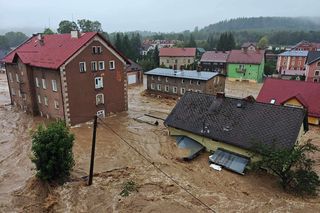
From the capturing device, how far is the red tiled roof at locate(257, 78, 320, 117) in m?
32.7

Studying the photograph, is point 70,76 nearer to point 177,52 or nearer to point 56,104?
point 56,104

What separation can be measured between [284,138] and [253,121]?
3108 mm

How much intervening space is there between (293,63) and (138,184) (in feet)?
239

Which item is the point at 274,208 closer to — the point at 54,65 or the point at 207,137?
the point at 207,137

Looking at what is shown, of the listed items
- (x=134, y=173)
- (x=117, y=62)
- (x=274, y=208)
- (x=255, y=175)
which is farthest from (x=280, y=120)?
(x=117, y=62)

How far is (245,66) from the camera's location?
66750 millimetres

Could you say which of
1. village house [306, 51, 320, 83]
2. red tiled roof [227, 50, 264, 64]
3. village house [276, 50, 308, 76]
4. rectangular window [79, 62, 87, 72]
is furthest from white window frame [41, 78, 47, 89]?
village house [276, 50, 308, 76]

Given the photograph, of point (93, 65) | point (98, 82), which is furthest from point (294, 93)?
point (93, 65)

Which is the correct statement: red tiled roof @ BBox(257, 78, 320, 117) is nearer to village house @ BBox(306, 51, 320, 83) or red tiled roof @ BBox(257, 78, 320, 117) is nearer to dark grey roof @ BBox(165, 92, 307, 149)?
dark grey roof @ BBox(165, 92, 307, 149)

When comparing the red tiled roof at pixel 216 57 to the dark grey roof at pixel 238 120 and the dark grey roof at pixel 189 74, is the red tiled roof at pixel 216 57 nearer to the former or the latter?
the dark grey roof at pixel 189 74

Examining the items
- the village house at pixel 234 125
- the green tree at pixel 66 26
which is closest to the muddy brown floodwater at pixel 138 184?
the village house at pixel 234 125

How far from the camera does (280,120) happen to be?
21688mm

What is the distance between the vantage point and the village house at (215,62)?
238 ft

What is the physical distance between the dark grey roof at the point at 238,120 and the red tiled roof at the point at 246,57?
145 ft
